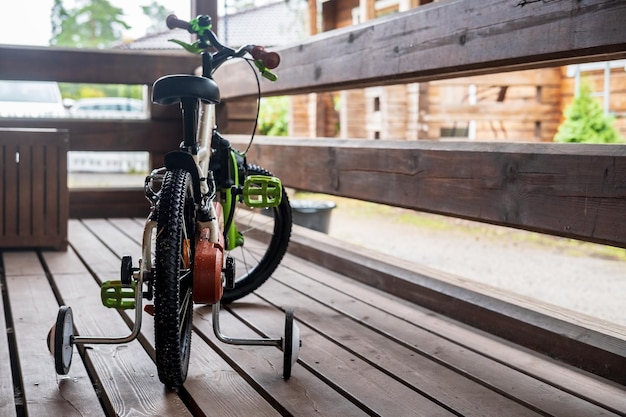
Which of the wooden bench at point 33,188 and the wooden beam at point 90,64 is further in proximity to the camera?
the wooden beam at point 90,64

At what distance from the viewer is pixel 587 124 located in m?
7.20

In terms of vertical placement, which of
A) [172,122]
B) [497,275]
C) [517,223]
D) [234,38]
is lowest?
[497,275]

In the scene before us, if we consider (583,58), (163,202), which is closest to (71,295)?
(163,202)

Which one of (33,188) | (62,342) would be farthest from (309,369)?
(33,188)

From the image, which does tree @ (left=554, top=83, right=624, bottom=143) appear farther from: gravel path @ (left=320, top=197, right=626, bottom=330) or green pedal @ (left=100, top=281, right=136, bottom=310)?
green pedal @ (left=100, top=281, right=136, bottom=310)

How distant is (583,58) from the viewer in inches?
90.3

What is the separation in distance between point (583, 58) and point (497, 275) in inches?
140

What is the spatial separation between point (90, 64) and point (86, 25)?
1705 centimetres

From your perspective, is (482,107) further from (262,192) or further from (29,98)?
(262,192)

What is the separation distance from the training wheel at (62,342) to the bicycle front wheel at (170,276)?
25 cm

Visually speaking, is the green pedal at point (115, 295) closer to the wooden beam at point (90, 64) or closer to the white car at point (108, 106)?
the wooden beam at point (90, 64)

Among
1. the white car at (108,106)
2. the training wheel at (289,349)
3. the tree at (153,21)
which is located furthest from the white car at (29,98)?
the training wheel at (289,349)

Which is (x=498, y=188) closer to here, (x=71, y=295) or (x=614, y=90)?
(x=71, y=295)

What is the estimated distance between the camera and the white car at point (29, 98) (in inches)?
369
